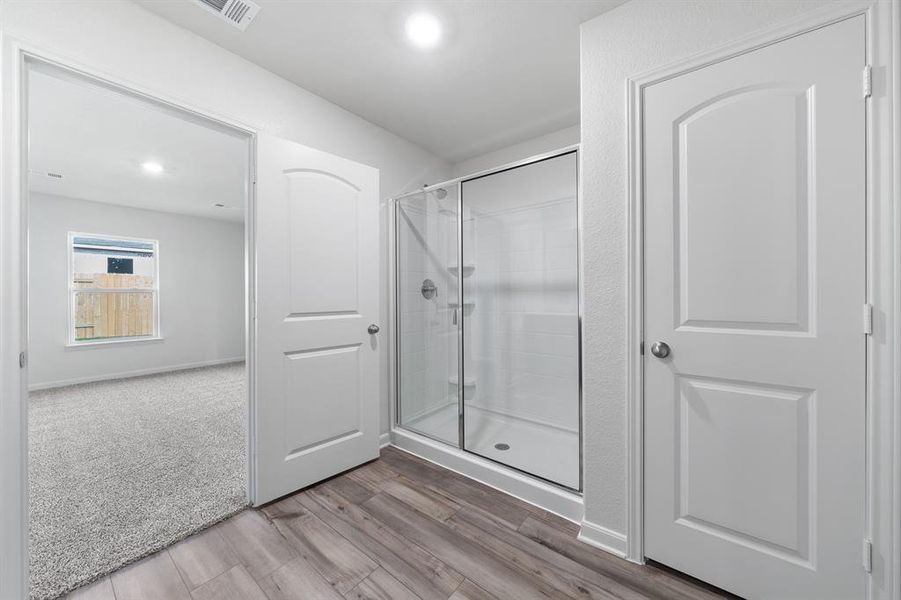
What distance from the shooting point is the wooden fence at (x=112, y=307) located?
4.87m

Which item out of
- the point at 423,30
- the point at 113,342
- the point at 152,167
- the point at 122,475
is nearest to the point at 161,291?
the point at 113,342

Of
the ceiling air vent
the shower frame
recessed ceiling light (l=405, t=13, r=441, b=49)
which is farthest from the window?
recessed ceiling light (l=405, t=13, r=441, b=49)

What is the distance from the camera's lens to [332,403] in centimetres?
225

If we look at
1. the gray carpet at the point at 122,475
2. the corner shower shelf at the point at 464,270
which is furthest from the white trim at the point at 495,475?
the corner shower shelf at the point at 464,270

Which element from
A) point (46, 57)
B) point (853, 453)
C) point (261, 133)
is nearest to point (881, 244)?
point (853, 453)

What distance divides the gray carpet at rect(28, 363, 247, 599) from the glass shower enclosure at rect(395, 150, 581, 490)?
4.48ft

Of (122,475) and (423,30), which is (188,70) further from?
(122,475)

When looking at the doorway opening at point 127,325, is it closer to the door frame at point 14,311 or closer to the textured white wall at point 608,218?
the door frame at point 14,311

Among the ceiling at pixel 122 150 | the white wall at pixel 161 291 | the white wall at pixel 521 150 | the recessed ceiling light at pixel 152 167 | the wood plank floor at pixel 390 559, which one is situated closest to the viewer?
the wood plank floor at pixel 390 559

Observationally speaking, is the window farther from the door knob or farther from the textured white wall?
the door knob

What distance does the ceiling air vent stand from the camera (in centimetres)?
161

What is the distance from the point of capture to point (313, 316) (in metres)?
2.17

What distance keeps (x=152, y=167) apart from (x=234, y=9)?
9.98 feet

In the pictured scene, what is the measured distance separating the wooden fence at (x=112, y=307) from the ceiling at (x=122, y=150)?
111 centimetres
